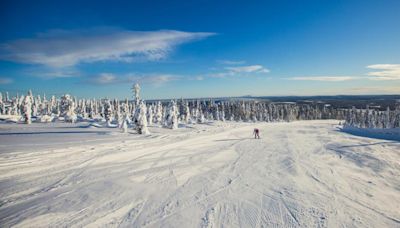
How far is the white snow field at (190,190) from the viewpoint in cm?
955

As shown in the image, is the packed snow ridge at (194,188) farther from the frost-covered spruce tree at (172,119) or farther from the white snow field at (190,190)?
the frost-covered spruce tree at (172,119)

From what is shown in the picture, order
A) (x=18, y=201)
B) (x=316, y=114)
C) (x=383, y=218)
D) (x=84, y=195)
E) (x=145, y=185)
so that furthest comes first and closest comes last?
(x=316, y=114)
(x=145, y=185)
(x=84, y=195)
(x=18, y=201)
(x=383, y=218)

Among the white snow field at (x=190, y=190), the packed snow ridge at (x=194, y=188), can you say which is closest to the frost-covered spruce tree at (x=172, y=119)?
the packed snow ridge at (x=194, y=188)

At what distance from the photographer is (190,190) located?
1291 centimetres

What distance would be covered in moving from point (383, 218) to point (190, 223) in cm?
748

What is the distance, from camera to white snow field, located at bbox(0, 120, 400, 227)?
9.55m

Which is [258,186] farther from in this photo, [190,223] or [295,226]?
[190,223]

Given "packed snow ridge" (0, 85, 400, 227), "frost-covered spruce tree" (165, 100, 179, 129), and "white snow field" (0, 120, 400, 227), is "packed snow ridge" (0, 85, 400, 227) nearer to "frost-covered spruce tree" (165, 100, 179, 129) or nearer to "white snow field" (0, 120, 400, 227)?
"white snow field" (0, 120, 400, 227)

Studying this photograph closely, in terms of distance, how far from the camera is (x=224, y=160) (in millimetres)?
20656

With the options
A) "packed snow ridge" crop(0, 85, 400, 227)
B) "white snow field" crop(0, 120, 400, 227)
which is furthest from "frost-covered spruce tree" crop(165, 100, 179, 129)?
"white snow field" crop(0, 120, 400, 227)

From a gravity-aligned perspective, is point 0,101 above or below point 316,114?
above

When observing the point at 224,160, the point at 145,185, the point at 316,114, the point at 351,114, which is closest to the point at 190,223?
the point at 145,185

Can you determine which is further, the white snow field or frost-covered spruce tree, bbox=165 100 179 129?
frost-covered spruce tree, bbox=165 100 179 129

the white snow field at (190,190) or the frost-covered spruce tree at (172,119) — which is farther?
the frost-covered spruce tree at (172,119)
